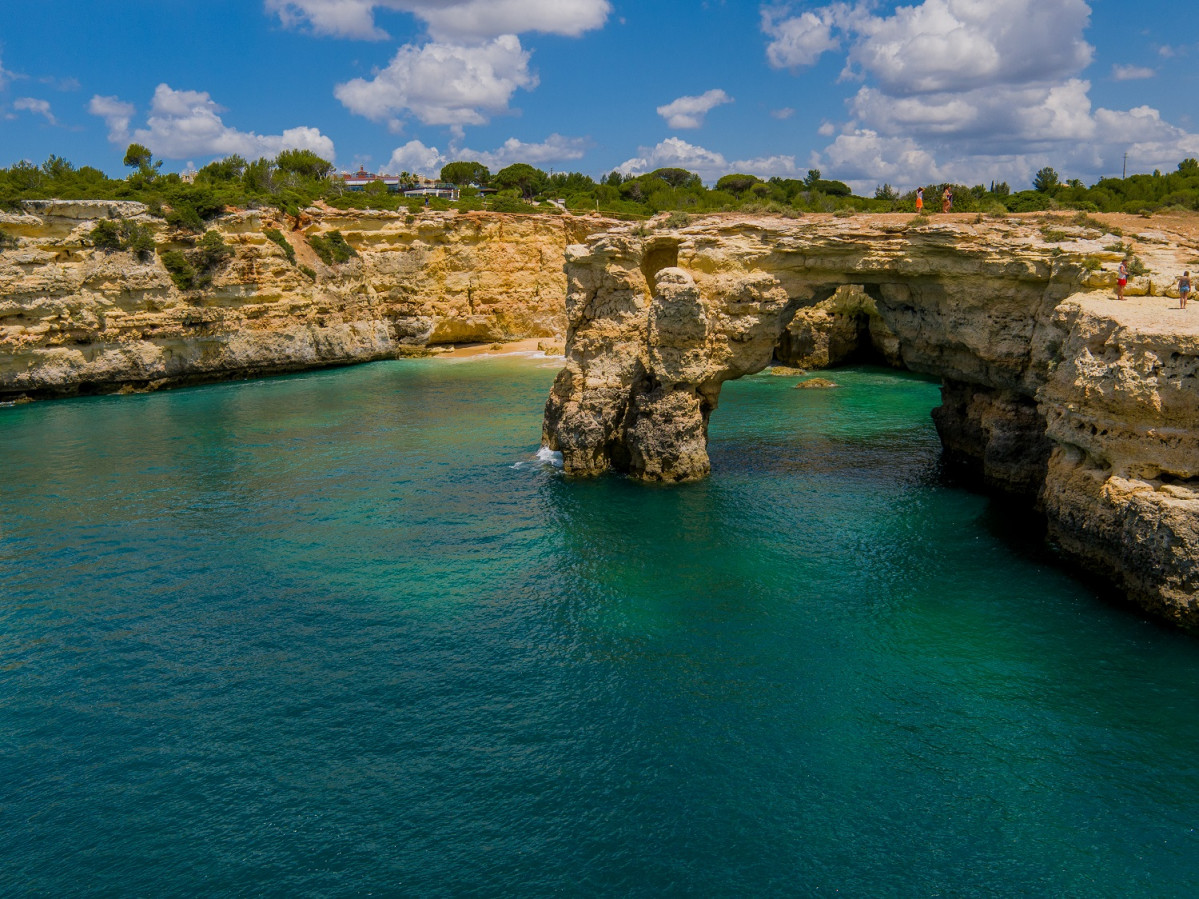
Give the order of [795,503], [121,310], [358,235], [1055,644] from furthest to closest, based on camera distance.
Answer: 1. [358,235]
2. [121,310]
3. [795,503]
4. [1055,644]

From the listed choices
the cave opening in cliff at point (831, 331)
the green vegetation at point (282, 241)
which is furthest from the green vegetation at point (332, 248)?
the cave opening in cliff at point (831, 331)

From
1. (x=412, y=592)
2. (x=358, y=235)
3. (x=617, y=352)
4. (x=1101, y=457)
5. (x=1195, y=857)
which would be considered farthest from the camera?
(x=358, y=235)

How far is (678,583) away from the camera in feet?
71.9

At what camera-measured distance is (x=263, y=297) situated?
197ft

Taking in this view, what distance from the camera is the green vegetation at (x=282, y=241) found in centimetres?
6100

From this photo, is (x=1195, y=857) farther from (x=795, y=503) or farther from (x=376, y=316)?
(x=376, y=316)

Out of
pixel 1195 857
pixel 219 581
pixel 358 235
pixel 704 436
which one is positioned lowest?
pixel 1195 857

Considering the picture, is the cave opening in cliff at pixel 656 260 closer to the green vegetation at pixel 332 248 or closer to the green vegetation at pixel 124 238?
the green vegetation at pixel 332 248

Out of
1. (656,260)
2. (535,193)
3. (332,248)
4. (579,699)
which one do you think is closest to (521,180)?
(535,193)

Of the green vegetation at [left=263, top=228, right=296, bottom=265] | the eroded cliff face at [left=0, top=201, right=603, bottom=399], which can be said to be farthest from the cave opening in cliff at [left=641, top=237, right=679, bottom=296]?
the green vegetation at [left=263, top=228, right=296, bottom=265]

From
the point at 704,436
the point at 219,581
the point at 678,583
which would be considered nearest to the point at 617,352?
the point at 704,436

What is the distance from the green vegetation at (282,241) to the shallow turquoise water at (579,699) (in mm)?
34958

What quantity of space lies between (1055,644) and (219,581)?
21976 millimetres

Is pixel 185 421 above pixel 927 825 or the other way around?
above
